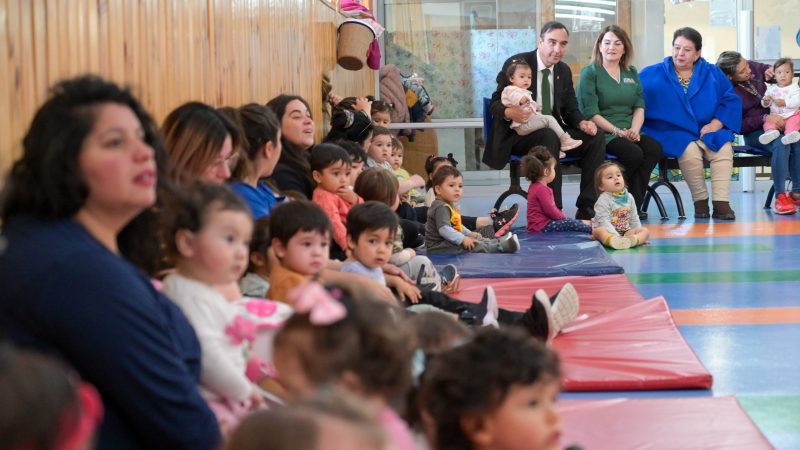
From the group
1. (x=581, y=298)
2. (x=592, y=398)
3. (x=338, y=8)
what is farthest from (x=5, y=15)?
(x=338, y=8)

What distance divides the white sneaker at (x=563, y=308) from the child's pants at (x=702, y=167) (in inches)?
207

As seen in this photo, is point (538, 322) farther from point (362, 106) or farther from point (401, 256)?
point (362, 106)

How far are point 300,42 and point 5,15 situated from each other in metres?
4.22

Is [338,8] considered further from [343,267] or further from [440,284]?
[343,267]

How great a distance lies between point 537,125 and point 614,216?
1488 millimetres

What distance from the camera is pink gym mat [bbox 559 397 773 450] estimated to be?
2.96 meters

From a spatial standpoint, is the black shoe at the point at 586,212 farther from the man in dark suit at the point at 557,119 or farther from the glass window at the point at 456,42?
the glass window at the point at 456,42

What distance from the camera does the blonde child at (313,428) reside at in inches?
45.8

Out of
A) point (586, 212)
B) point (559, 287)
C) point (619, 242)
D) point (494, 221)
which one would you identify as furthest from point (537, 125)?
point (559, 287)

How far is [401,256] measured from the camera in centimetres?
517

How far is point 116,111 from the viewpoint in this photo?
7.33 ft

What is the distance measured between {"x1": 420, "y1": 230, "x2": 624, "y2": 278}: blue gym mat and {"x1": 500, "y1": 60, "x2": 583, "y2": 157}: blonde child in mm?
1590

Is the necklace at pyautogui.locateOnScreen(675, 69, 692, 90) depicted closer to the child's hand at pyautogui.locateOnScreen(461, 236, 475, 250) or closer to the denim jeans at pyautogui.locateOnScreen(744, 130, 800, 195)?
the denim jeans at pyautogui.locateOnScreen(744, 130, 800, 195)

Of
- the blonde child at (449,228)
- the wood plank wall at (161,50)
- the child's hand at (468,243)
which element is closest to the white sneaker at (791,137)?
the blonde child at (449,228)
